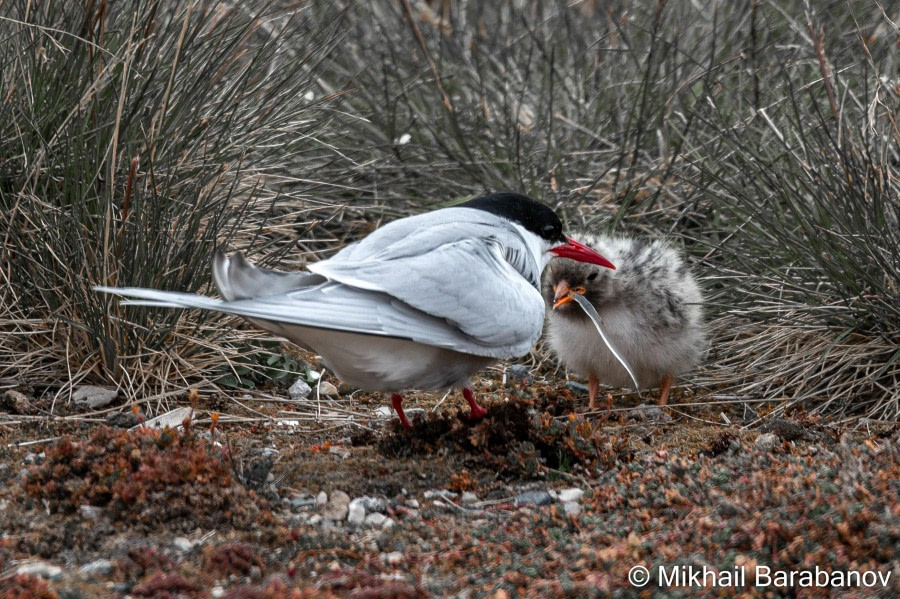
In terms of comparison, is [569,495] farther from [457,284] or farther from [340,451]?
[340,451]

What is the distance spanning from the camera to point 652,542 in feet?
8.91

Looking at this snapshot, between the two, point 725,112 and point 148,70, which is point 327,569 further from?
point 725,112

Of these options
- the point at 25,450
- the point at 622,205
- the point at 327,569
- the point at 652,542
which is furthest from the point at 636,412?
the point at 25,450

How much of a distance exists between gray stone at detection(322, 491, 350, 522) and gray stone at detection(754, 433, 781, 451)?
1.46 meters

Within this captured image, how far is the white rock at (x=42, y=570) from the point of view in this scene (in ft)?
8.42

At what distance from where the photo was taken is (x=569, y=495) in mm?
3279

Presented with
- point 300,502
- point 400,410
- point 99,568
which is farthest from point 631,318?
point 99,568

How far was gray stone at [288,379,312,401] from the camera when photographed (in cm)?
448

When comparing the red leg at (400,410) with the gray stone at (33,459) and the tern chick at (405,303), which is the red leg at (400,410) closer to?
the tern chick at (405,303)

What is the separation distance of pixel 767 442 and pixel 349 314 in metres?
1.55

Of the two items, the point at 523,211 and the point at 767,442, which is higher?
the point at 523,211

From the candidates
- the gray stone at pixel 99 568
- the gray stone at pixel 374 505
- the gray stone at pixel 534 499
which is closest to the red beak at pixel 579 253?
the gray stone at pixel 534 499

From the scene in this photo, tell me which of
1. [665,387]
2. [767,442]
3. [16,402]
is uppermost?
[767,442]

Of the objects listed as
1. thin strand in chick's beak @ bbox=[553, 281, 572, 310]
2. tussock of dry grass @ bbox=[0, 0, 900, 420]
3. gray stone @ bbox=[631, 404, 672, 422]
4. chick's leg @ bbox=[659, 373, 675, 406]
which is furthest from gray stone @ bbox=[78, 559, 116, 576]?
chick's leg @ bbox=[659, 373, 675, 406]
